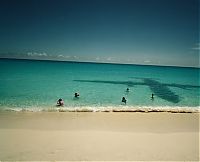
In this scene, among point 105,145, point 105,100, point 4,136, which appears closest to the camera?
point 105,145

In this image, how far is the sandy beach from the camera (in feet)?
16.2

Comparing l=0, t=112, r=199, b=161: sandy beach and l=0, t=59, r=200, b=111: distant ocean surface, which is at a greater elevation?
l=0, t=59, r=200, b=111: distant ocean surface

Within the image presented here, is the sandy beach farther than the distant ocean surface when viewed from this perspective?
No

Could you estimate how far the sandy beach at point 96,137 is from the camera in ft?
16.2

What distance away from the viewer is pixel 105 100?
492 inches

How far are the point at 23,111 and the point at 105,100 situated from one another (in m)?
4.75

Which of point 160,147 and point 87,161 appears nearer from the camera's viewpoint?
point 87,161

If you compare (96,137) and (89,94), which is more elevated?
(89,94)

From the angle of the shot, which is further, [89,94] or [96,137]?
[89,94]

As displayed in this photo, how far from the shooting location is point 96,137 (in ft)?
19.5

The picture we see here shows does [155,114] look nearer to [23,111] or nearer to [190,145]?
[190,145]

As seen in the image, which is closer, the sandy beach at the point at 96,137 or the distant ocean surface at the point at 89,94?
the sandy beach at the point at 96,137

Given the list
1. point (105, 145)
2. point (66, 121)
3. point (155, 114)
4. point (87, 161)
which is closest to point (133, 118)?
point (155, 114)

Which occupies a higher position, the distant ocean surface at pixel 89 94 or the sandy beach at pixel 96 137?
the distant ocean surface at pixel 89 94
